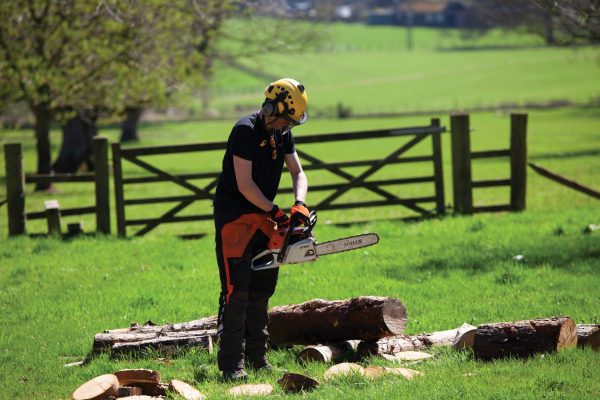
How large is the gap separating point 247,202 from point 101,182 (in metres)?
7.89

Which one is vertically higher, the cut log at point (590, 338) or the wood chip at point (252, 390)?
the cut log at point (590, 338)

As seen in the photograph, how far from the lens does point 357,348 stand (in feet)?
25.3

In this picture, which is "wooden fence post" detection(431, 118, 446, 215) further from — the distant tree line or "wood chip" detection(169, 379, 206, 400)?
"wood chip" detection(169, 379, 206, 400)

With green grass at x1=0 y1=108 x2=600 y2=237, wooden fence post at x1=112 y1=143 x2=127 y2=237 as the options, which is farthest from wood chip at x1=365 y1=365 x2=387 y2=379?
green grass at x1=0 y1=108 x2=600 y2=237

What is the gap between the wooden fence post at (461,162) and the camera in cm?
1522

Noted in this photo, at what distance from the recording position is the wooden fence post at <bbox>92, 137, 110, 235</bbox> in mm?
14633

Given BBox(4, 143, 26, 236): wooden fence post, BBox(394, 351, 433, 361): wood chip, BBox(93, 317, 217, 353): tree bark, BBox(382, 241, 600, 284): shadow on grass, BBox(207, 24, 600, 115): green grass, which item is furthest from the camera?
BBox(207, 24, 600, 115): green grass

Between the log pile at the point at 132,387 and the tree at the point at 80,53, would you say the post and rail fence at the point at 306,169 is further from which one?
the log pile at the point at 132,387

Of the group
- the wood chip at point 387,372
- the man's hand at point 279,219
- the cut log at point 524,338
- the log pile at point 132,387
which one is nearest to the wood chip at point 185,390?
the log pile at point 132,387

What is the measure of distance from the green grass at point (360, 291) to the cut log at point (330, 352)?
0.13 m

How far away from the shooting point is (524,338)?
7008mm

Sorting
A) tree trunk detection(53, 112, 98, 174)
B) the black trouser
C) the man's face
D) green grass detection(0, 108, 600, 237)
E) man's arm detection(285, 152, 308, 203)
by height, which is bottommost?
green grass detection(0, 108, 600, 237)

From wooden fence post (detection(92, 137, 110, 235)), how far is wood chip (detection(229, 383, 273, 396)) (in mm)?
8348

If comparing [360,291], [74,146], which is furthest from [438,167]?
[74,146]
